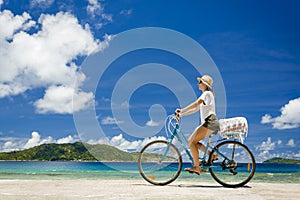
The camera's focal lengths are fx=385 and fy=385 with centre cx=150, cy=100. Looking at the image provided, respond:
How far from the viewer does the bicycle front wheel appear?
8.70m

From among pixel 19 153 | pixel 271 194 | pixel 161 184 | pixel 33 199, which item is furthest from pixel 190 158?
pixel 19 153

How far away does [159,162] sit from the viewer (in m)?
8.82

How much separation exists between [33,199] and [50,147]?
5800 inches

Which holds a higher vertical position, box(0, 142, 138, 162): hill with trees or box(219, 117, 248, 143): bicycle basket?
box(0, 142, 138, 162): hill with trees

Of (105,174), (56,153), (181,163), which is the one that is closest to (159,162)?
(181,163)

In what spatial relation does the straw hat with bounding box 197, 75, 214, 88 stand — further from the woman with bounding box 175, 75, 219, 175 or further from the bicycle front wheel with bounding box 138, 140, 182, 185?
the bicycle front wheel with bounding box 138, 140, 182, 185

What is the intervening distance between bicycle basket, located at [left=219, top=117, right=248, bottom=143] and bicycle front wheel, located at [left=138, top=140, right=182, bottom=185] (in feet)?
3.82

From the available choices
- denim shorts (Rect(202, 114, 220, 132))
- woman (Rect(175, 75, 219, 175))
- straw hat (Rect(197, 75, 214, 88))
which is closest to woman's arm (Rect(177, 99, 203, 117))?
woman (Rect(175, 75, 219, 175))

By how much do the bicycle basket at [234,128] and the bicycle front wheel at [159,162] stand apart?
1.16 meters

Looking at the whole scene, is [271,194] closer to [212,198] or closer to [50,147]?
[212,198]

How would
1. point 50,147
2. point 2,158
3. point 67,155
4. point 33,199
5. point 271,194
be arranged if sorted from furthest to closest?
point 2,158 → point 50,147 → point 67,155 → point 271,194 → point 33,199

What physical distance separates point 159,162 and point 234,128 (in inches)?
74.5

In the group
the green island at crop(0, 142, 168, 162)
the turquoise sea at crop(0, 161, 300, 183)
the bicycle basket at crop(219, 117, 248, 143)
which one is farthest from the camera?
the green island at crop(0, 142, 168, 162)

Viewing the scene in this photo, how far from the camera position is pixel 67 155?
452ft
